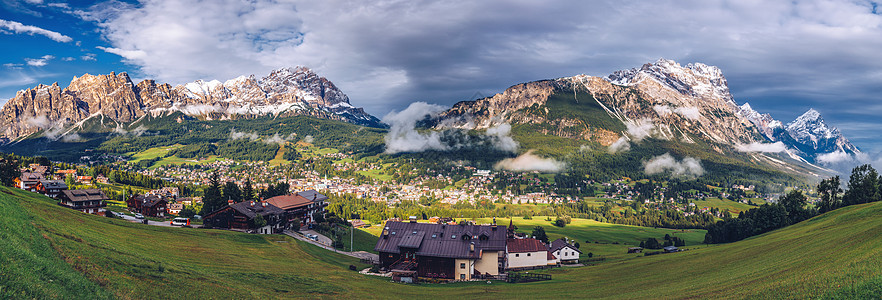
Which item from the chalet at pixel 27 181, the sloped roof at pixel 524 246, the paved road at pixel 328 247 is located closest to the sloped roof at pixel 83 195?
the chalet at pixel 27 181

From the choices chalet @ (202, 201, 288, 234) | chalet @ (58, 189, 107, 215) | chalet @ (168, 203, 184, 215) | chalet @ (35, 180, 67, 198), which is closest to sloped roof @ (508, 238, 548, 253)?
chalet @ (202, 201, 288, 234)

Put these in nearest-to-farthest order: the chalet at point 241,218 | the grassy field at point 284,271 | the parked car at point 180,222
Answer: the grassy field at point 284,271
the parked car at point 180,222
the chalet at point 241,218

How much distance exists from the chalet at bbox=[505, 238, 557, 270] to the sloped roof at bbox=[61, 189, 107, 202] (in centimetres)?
9695

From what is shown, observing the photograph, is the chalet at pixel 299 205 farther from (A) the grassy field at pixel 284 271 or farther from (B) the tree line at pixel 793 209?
(B) the tree line at pixel 793 209

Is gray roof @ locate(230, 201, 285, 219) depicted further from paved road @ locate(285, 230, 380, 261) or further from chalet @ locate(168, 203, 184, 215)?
chalet @ locate(168, 203, 184, 215)

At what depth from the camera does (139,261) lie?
102 ft

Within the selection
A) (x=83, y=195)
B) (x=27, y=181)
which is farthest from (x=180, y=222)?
(x=27, y=181)

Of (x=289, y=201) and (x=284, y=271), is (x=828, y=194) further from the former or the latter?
(x=289, y=201)

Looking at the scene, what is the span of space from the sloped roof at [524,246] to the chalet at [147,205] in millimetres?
93583

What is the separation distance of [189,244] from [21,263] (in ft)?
119

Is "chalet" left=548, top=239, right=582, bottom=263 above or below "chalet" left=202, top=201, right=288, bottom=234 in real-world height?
below

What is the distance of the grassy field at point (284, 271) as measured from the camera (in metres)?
22.0

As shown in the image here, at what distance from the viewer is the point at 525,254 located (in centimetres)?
7775

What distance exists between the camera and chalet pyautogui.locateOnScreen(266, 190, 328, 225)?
106 meters
